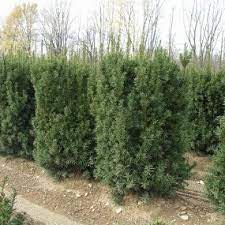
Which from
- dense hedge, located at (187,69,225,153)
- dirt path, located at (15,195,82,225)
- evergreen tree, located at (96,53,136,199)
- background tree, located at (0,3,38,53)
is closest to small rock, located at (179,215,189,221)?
evergreen tree, located at (96,53,136,199)

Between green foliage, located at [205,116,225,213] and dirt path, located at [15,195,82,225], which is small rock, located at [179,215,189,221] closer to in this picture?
green foliage, located at [205,116,225,213]

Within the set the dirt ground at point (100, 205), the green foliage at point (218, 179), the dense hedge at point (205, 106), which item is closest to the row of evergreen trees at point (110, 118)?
the dirt ground at point (100, 205)

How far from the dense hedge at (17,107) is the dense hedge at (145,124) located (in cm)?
290

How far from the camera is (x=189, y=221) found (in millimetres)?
5371

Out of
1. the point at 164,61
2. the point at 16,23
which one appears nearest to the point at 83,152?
the point at 164,61

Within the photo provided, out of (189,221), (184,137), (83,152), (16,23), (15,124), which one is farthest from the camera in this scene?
(16,23)

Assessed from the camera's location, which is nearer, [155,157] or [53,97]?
[155,157]

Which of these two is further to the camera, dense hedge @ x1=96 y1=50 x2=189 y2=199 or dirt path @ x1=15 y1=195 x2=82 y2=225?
dirt path @ x1=15 y1=195 x2=82 y2=225

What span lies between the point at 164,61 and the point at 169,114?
716 millimetres

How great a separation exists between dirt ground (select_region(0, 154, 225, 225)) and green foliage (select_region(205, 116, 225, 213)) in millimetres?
412

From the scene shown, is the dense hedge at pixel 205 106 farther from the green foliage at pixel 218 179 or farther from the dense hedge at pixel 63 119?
the green foliage at pixel 218 179

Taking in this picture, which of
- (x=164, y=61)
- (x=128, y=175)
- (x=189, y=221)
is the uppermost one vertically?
(x=164, y=61)

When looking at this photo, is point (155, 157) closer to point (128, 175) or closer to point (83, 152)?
point (128, 175)

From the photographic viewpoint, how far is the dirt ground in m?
5.51
